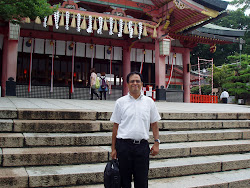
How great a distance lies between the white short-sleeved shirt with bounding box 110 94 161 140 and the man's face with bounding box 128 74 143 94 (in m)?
0.09

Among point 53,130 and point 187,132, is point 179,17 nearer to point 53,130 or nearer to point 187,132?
point 187,132

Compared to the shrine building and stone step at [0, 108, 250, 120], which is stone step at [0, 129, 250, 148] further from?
the shrine building

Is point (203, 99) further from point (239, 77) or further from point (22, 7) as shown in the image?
point (22, 7)

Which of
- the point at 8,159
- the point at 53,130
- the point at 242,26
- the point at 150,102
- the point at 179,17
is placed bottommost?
the point at 8,159

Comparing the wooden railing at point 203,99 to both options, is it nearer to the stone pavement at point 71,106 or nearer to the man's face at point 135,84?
the stone pavement at point 71,106

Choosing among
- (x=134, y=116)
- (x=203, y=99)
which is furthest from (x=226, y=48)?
(x=134, y=116)

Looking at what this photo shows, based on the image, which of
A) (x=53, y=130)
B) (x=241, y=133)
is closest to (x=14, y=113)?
(x=53, y=130)

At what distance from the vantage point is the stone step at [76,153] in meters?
3.74

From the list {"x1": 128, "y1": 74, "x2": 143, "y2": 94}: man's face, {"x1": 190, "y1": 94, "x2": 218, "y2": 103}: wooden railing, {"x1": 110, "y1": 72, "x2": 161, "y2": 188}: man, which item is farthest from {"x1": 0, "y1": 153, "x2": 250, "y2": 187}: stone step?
{"x1": 190, "y1": 94, "x2": 218, "y2": 103}: wooden railing

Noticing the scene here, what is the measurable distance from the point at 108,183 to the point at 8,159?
1873mm

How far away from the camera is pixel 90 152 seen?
13.6ft

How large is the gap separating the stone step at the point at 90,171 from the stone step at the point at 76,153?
109 mm

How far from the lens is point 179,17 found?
13367 mm

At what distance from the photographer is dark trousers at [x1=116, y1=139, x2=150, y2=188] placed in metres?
2.82
